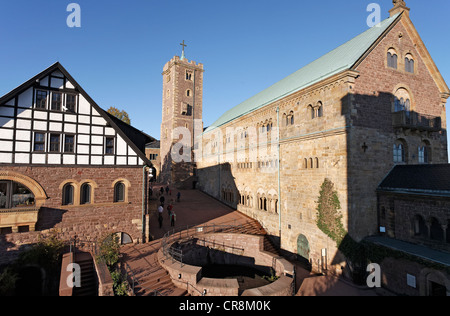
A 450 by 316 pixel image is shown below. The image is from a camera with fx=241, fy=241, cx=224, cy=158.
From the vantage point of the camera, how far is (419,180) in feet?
48.2

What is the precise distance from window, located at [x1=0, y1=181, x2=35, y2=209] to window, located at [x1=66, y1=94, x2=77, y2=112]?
5552 millimetres

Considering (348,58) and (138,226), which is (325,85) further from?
(138,226)

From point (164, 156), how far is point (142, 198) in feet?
104

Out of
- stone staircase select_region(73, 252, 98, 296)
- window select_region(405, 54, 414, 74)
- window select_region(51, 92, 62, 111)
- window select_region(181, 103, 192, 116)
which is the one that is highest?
window select_region(181, 103, 192, 116)

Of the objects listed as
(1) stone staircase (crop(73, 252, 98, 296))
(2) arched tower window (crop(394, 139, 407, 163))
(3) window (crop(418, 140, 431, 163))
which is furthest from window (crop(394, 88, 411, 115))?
(1) stone staircase (crop(73, 252, 98, 296))

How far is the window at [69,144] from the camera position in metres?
15.9

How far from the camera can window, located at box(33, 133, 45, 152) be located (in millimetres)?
15164

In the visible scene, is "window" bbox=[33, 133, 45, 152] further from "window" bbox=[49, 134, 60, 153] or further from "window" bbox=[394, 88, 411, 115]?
"window" bbox=[394, 88, 411, 115]

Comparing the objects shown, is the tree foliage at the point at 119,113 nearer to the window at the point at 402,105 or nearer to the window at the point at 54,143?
the window at the point at 54,143

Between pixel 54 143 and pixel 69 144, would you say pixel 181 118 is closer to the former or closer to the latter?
pixel 69 144

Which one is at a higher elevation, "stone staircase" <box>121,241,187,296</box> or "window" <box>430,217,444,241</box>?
"window" <box>430,217,444,241</box>

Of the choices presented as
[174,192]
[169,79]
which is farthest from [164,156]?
[169,79]

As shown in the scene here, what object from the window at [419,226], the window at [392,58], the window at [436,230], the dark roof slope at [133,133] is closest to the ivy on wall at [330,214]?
the window at [419,226]

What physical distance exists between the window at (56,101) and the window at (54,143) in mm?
1763
